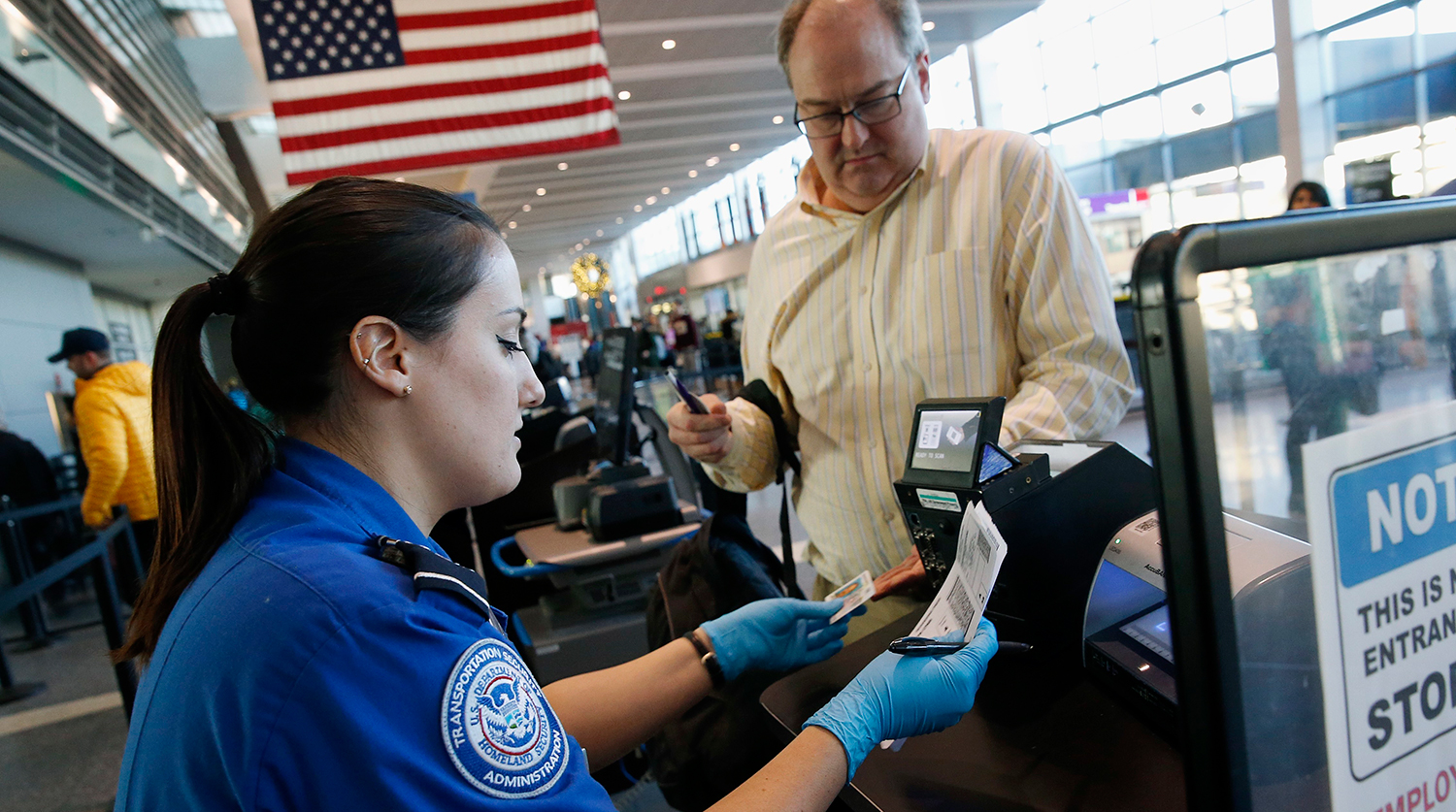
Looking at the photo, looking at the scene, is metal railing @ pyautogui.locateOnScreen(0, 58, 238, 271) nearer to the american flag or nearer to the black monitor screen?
the american flag

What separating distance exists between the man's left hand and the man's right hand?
0.44 m

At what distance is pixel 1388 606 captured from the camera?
539 mm

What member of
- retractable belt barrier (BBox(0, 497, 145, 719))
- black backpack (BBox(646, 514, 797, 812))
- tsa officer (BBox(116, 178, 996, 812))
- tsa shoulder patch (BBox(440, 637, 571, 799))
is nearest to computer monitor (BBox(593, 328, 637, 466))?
black backpack (BBox(646, 514, 797, 812))

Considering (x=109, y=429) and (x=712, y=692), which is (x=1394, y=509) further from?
(x=109, y=429)

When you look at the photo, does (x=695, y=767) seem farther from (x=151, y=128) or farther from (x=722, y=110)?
(x=722, y=110)

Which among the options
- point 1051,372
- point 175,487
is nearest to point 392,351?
point 175,487

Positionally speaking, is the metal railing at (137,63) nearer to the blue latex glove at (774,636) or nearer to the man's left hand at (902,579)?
the blue latex glove at (774,636)

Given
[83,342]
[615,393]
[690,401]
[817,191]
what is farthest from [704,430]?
[83,342]

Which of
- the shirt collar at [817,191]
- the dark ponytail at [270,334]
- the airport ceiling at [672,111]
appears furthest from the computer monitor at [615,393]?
the airport ceiling at [672,111]

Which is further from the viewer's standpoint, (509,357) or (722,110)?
(722,110)

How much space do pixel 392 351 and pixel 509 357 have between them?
0.59 feet

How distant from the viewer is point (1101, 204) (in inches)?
455

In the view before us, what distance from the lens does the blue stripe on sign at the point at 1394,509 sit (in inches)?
20.3

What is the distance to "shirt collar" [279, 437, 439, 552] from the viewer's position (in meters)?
0.94
